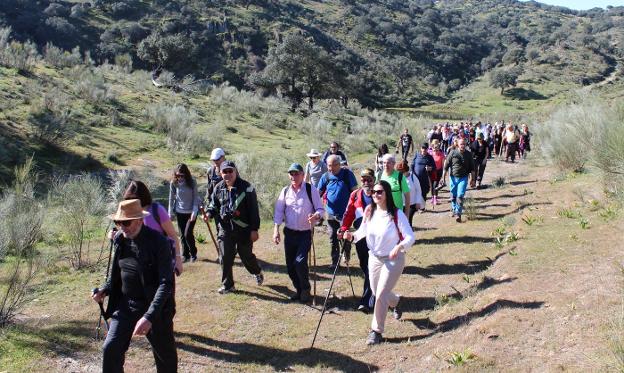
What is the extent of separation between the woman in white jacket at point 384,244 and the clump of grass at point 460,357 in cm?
95

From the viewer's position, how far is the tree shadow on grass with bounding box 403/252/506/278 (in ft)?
26.1

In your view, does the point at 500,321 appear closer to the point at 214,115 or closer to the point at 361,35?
the point at 214,115

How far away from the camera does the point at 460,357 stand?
4719 mm

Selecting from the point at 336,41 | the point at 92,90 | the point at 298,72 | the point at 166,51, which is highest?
the point at 336,41

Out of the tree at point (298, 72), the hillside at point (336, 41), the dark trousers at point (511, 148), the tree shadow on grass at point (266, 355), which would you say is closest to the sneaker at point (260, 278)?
the tree shadow on grass at point (266, 355)

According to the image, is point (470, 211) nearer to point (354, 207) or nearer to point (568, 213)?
point (568, 213)

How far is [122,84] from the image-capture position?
3023 cm

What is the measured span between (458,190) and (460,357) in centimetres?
669

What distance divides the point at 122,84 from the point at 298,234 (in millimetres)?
26728

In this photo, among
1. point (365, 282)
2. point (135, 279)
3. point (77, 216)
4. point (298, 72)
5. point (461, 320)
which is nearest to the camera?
point (135, 279)

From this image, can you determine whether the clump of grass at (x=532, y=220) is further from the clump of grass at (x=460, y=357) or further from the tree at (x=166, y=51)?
the tree at (x=166, y=51)

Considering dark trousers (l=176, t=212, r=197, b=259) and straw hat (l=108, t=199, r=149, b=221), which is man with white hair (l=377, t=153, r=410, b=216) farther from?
straw hat (l=108, t=199, r=149, b=221)

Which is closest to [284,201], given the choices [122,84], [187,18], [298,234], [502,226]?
[298,234]

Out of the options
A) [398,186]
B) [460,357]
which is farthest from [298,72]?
[460,357]
